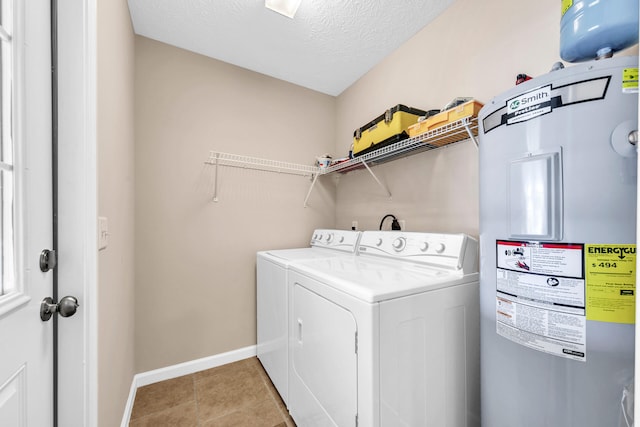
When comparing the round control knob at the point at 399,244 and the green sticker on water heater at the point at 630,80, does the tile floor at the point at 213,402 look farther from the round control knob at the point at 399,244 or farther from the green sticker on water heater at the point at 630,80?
the green sticker on water heater at the point at 630,80

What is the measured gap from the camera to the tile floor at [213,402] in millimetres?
1489

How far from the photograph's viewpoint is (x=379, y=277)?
113cm

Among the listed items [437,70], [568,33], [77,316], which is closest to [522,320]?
[568,33]

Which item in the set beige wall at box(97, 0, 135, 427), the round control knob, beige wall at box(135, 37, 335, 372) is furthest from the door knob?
the round control knob

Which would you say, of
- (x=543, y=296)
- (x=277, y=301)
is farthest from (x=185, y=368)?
(x=543, y=296)

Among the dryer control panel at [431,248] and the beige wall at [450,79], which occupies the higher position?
the beige wall at [450,79]

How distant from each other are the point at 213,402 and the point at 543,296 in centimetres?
195

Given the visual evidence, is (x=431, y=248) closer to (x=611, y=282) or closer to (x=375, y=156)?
(x=611, y=282)

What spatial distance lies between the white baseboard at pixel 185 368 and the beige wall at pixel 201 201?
0.04 meters

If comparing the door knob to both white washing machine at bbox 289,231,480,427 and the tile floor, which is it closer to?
white washing machine at bbox 289,231,480,427

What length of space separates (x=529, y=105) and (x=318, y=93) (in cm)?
218

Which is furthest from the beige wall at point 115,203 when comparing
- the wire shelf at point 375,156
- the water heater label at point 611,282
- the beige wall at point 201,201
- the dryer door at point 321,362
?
the water heater label at point 611,282

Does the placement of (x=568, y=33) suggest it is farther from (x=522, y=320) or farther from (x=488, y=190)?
(x=522, y=320)

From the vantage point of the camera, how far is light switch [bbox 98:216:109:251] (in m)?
0.95
